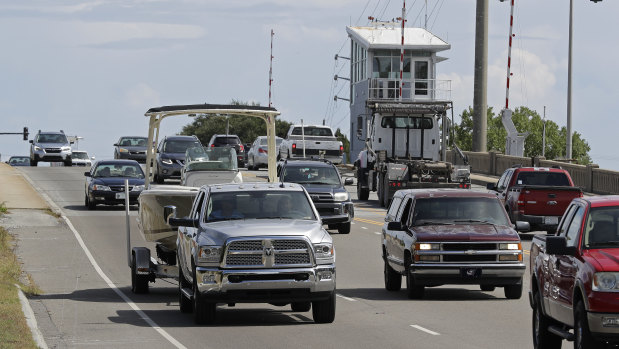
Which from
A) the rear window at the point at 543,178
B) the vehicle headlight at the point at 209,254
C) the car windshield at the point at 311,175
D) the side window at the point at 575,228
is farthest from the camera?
the car windshield at the point at 311,175

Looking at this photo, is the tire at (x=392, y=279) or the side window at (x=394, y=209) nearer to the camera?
the tire at (x=392, y=279)

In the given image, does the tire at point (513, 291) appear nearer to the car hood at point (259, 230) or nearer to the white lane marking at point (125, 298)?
the car hood at point (259, 230)

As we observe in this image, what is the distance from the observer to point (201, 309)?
53.8 feet

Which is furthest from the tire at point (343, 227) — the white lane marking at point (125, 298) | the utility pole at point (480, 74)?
the utility pole at point (480, 74)

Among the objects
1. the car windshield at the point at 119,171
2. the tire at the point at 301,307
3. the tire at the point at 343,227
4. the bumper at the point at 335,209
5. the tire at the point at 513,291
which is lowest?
the tire at the point at 343,227

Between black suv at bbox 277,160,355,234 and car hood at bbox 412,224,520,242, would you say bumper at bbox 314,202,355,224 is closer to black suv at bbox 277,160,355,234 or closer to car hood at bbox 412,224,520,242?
black suv at bbox 277,160,355,234

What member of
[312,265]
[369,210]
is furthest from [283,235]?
[369,210]

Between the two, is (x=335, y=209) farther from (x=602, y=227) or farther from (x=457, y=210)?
(x=602, y=227)

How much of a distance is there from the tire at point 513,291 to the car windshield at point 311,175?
14750mm

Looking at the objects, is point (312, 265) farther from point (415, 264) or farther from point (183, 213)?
point (183, 213)

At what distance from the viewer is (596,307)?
1137 cm

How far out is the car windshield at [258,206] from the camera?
56.4 feet

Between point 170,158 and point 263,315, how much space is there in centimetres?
2980

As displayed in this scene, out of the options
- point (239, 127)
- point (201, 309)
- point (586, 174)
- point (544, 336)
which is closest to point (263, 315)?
point (201, 309)
